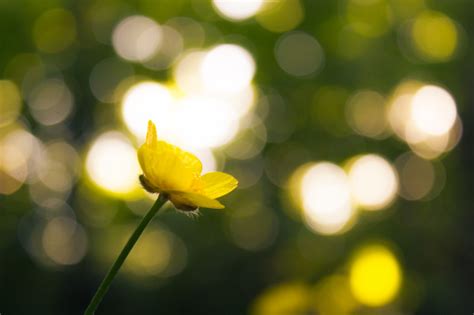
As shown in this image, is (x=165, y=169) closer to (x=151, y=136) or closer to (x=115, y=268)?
(x=151, y=136)

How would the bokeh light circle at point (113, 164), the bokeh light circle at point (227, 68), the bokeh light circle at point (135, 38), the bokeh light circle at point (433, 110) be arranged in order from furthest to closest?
the bokeh light circle at point (433, 110) < the bokeh light circle at point (135, 38) < the bokeh light circle at point (227, 68) < the bokeh light circle at point (113, 164)

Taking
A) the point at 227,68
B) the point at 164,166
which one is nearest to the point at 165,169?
the point at 164,166

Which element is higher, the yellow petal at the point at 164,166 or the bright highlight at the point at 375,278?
the yellow petal at the point at 164,166

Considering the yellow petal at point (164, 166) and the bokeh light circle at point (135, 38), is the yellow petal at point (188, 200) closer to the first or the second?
the yellow petal at point (164, 166)

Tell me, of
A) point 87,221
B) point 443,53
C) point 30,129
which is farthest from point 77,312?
point 443,53

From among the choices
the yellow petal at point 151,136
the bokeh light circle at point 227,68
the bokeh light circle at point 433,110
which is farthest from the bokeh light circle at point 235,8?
the yellow petal at point 151,136

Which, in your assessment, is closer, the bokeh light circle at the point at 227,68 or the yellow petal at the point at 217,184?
the yellow petal at the point at 217,184

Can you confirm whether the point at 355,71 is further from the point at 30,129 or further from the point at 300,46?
the point at 30,129
